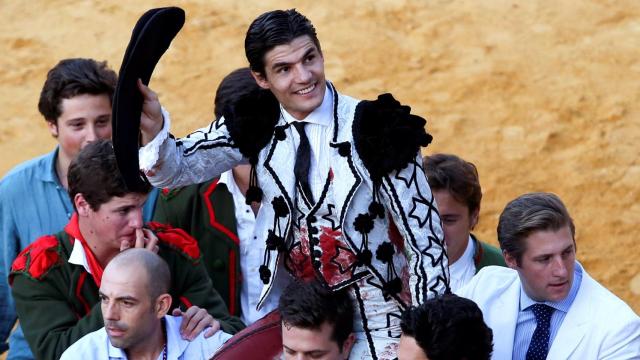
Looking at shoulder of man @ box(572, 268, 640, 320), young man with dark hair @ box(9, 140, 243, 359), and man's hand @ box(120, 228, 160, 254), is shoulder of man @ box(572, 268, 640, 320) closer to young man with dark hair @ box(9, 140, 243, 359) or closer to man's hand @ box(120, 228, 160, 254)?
young man with dark hair @ box(9, 140, 243, 359)

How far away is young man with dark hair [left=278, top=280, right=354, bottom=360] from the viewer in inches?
194

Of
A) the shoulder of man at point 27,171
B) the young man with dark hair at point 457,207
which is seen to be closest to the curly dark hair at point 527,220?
Answer: the young man with dark hair at point 457,207

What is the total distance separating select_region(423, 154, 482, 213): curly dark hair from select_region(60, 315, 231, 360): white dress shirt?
1.01 m

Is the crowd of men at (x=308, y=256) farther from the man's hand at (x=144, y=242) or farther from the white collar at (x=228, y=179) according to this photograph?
the white collar at (x=228, y=179)

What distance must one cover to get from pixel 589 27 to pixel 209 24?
8.70ft

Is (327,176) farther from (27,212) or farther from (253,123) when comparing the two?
(27,212)

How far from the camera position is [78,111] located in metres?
6.09

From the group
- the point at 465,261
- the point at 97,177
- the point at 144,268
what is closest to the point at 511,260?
the point at 465,261

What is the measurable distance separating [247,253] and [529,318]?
50.6 inches

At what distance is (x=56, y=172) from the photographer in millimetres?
6227

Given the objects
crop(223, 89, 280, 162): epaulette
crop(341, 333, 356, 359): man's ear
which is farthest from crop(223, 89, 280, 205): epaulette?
crop(341, 333, 356, 359): man's ear

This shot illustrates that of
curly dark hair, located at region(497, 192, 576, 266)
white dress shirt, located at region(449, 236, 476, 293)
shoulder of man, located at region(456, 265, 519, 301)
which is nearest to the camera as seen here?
curly dark hair, located at region(497, 192, 576, 266)

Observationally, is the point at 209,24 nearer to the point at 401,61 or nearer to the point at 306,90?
the point at 401,61

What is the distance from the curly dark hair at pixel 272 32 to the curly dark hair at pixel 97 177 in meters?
0.82
